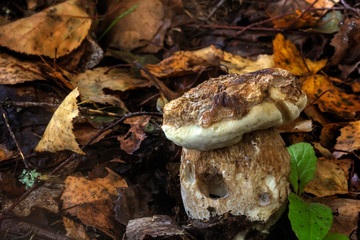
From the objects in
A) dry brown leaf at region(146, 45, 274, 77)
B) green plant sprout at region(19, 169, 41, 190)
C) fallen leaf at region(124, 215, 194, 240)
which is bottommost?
green plant sprout at region(19, 169, 41, 190)

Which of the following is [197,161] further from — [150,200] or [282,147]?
[150,200]

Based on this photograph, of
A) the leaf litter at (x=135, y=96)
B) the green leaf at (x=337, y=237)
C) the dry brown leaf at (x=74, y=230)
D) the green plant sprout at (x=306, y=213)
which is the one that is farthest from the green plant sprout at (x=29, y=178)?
the green leaf at (x=337, y=237)

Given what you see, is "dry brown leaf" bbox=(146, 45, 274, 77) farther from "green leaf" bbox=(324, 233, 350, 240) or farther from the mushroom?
"green leaf" bbox=(324, 233, 350, 240)

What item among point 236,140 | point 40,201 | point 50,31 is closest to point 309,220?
point 236,140

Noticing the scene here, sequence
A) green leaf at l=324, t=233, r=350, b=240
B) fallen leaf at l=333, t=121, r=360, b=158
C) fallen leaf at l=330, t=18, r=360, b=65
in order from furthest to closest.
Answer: fallen leaf at l=330, t=18, r=360, b=65, fallen leaf at l=333, t=121, r=360, b=158, green leaf at l=324, t=233, r=350, b=240

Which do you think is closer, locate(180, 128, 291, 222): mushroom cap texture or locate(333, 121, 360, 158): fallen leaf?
locate(180, 128, 291, 222): mushroom cap texture

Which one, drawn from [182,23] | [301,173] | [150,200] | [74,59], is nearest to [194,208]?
[150,200]

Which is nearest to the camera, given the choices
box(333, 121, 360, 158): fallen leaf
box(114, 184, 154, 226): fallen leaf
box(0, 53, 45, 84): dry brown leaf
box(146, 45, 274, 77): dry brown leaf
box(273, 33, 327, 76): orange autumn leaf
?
box(114, 184, 154, 226): fallen leaf

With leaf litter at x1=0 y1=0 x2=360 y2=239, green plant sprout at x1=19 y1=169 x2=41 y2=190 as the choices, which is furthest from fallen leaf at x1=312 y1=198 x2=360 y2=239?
green plant sprout at x1=19 y1=169 x2=41 y2=190

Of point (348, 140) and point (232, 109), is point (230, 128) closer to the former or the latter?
point (232, 109)
